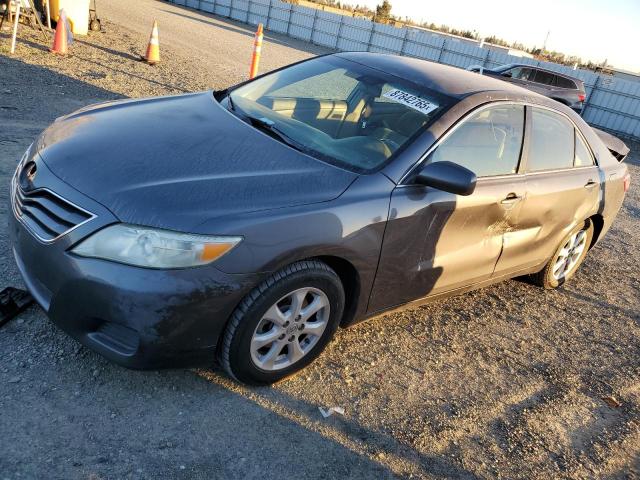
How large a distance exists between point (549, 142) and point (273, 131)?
212 centimetres

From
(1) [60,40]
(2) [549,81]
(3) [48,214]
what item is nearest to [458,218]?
(3) [48,214]

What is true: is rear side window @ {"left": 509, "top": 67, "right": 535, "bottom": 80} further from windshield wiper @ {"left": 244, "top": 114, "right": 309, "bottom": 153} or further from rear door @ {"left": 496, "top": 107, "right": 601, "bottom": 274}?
windshield wiper @ {"left": 244, "top": 114, "right": 309, "bottom": 153}

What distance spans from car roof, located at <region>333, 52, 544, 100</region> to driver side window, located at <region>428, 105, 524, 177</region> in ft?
0.53

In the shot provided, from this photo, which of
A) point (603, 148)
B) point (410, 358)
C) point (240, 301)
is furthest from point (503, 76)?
point (240, 301)

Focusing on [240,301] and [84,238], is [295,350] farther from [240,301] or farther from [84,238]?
[84,238]

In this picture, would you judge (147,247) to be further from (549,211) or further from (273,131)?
(549,211)

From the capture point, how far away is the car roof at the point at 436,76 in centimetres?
361

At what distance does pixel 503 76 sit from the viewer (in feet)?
51.8

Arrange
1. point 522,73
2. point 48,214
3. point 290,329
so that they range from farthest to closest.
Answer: point 522,73 → point 290,329 → point 48,214

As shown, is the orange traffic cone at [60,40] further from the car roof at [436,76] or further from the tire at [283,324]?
the tire at [283,324]

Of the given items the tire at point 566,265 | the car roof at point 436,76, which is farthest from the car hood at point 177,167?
the tire at point 566,265

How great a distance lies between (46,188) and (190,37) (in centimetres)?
1732

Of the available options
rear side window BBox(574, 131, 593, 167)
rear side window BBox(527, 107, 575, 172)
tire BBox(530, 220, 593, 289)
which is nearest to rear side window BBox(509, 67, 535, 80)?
tire BBox(530, 220, 593, 289)

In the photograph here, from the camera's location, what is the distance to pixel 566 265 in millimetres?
5012
